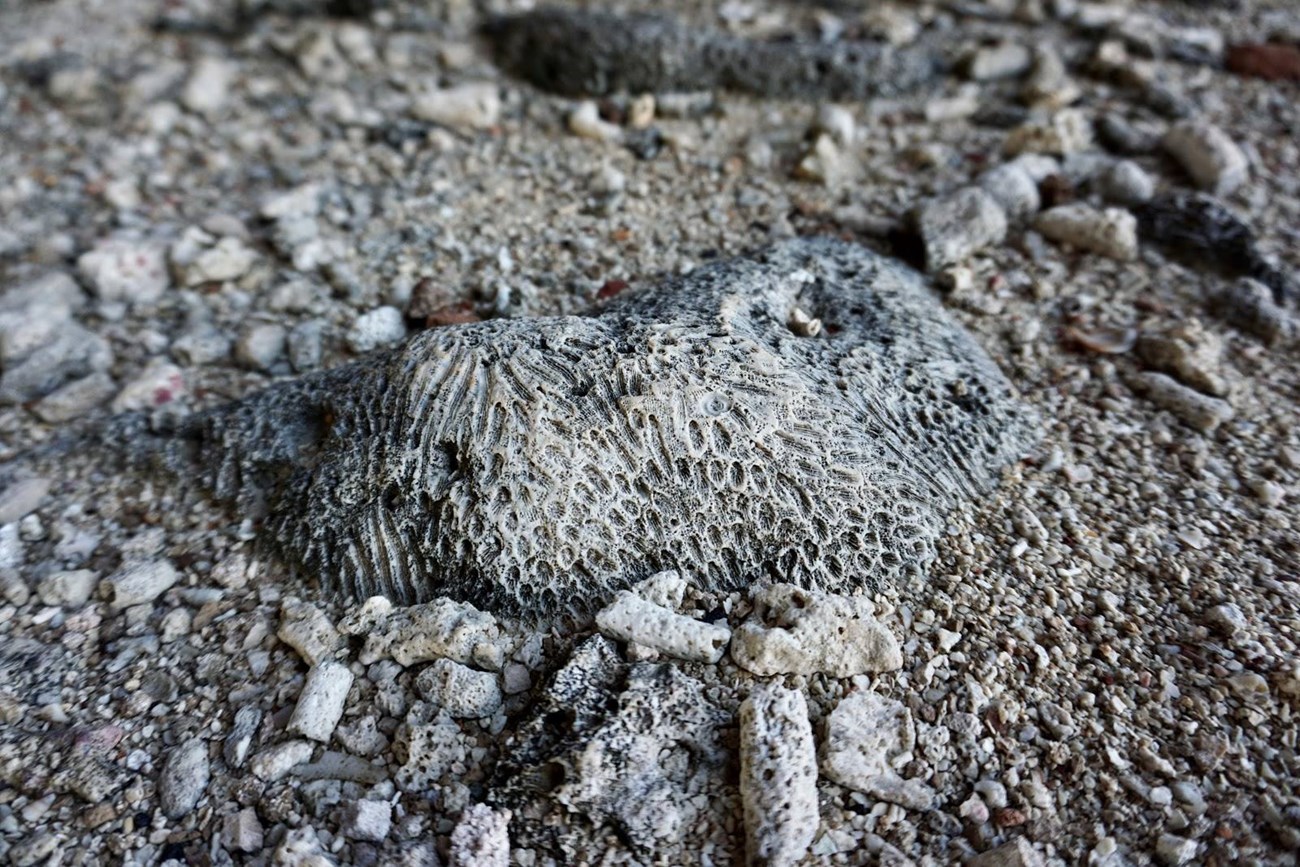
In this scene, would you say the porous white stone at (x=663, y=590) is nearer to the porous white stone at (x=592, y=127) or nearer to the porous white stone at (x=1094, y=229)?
the porous white stone at (x=1094, y=229)

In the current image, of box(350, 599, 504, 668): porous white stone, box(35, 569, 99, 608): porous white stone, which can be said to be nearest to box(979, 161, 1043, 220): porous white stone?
A: box(350, 599, 504, 668): porous white stone

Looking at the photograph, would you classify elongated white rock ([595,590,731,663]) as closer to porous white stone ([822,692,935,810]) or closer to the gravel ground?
the gravel ground

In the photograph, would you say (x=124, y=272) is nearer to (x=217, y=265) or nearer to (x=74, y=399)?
(x=217, y=265)

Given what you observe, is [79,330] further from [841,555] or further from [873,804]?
[873,804]

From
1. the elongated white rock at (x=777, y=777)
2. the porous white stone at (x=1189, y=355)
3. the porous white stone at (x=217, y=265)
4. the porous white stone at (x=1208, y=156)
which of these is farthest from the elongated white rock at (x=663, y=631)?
the porous white stone at (x=1208, y=156)

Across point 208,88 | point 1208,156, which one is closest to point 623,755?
point 1208,156

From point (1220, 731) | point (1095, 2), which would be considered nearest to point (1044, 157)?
point (1095, 2)
